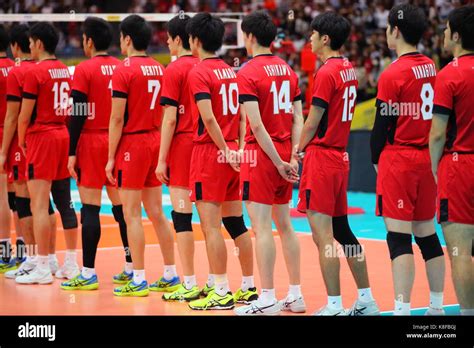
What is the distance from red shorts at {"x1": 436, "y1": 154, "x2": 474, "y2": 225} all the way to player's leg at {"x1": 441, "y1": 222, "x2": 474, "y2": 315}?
2.7 inches

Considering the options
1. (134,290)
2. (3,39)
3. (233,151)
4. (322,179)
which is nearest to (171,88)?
(233,151)

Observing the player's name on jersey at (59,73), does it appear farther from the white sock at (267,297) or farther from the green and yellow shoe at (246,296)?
the white sock at (267,297)

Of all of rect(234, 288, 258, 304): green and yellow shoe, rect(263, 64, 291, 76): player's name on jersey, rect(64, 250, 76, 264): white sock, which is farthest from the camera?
rect(64, 250, 76, 264): white sock

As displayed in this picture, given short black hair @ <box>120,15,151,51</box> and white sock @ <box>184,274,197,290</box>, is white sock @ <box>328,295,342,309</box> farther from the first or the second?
short black hair @ <box>120,15,151,51</box>

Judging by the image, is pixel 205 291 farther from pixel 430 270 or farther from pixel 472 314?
pixel 472 314

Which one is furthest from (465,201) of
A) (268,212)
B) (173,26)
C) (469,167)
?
(173,26)

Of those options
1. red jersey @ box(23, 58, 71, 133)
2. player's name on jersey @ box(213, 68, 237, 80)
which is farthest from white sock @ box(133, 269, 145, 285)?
player's name on jersey @ box(213, 68, 237, 80)

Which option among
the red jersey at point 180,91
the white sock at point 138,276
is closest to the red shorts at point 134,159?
the red jersey at point 180,91

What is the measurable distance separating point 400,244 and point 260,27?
2345 millimetres

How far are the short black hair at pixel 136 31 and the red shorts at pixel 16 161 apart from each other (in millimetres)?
2139

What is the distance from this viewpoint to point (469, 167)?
6.46 m

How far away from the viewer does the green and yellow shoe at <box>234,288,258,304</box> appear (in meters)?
8.43

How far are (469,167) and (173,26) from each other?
360 centimetres

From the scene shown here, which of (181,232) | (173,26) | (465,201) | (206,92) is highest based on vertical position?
(173,26)
